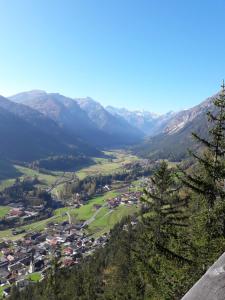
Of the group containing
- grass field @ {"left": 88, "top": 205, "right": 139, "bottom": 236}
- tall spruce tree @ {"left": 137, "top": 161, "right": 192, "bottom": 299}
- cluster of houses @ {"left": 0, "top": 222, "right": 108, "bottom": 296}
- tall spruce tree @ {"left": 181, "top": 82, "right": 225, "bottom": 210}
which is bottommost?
cluster of houses @ {"left": 0, "top": 222, "right": 108, "bottom": 296}

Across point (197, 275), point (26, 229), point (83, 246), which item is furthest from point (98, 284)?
point (26, 229)

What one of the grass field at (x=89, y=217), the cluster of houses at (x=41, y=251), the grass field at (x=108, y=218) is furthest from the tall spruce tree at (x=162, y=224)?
the grass field at (x=89, y=217)

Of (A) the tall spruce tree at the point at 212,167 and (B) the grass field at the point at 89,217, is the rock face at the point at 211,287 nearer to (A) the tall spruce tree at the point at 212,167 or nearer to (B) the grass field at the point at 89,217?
(A) the tall spruce tree at the point at 212,167

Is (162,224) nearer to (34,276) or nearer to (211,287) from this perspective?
(211,287)

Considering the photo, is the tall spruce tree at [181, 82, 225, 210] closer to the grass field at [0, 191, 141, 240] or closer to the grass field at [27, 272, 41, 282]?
the grass field at [27, 272, 41, 282]

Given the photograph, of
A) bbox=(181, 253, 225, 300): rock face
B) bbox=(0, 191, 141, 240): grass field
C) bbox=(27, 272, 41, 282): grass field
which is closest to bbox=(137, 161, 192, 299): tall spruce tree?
bbox=(181, 253, 225, 300): rock face

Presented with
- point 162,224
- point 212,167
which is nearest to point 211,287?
point 212,167
